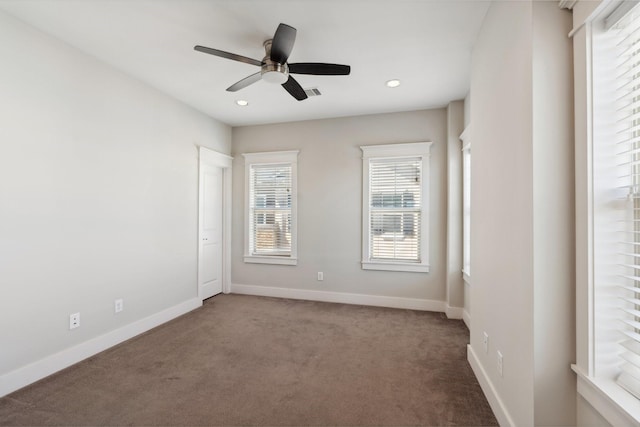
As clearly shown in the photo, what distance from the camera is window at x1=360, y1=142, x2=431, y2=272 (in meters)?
4.15

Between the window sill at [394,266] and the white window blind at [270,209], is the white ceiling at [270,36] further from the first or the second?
the window sill at [394,266]

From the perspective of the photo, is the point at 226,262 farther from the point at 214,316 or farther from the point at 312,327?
the point at 312,327

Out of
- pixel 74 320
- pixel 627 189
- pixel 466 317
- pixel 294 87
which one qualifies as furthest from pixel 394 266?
pixel 74 320

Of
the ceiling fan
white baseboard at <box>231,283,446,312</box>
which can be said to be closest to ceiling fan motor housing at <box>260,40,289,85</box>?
the ceiling fan

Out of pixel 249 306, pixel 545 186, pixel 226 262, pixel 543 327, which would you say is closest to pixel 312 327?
pixel 249 306

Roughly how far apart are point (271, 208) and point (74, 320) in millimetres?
2837

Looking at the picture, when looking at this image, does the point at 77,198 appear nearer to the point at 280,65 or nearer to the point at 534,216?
the point at 280,65

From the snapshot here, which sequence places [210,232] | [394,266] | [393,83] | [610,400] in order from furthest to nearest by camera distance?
[210,232] < [394,266] < [393,83] < [610,400]

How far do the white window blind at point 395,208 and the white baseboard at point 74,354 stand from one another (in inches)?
116

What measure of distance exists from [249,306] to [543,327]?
364 cm

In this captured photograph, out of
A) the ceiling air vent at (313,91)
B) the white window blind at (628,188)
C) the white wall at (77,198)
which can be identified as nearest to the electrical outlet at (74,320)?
the white wall at (77,198)

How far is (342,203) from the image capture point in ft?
14.7

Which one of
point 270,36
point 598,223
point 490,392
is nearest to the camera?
point 598,223

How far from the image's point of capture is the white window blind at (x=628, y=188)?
1.17m
